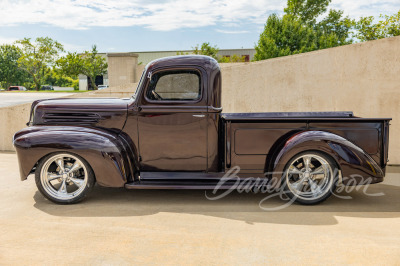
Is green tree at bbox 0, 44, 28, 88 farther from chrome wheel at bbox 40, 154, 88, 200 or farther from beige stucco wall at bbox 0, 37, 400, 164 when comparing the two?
chrome wheel at bbox 40, 154, 88, 200

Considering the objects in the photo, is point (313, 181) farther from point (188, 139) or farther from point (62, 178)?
point (62, 178)

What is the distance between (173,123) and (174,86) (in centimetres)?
51

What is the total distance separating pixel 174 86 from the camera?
4465mm

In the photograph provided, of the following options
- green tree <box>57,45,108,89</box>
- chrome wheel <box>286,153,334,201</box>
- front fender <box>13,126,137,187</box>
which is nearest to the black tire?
chrome wheel <box>286,153,334,201</box>

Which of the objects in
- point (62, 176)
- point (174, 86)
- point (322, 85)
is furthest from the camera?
point (322, 85)

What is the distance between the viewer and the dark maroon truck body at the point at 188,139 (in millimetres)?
4137

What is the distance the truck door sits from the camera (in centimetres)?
429

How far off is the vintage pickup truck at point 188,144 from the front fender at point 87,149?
→ 1 cm

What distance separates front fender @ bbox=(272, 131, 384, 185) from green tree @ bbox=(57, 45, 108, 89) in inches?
1445

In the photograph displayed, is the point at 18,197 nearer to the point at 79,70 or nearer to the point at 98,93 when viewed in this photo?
the point at 98,93

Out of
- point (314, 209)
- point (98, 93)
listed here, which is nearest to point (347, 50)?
point (314, 209)

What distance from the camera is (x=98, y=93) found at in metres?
10.9

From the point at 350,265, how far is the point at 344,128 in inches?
74.1

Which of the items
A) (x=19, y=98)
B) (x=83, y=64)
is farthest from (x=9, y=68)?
(x=19, y=98)
